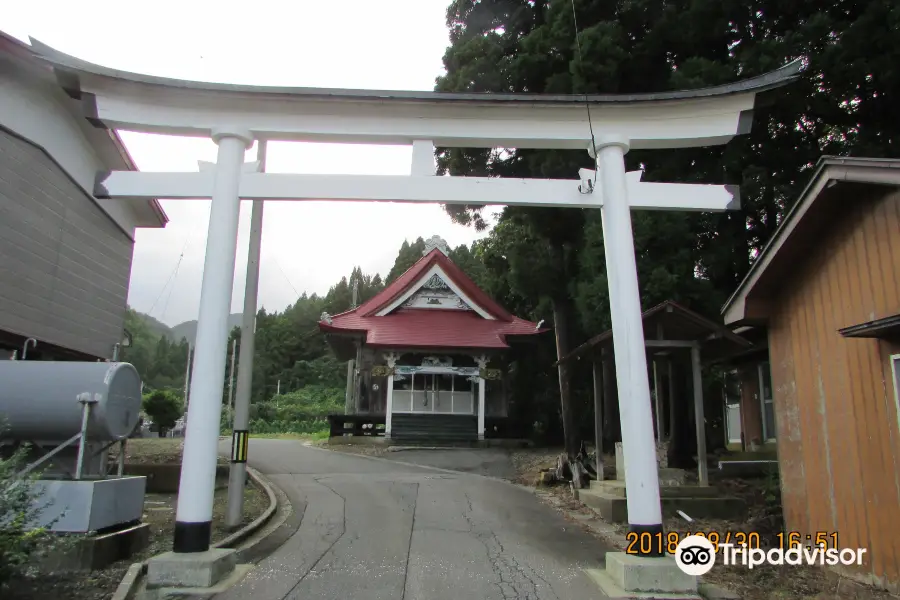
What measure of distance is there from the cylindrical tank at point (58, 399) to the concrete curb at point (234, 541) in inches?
67.5

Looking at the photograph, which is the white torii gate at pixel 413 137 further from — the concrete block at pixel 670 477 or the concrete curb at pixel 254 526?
the concrete block at pixel 670 477

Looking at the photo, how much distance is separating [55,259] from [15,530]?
585 centimetres

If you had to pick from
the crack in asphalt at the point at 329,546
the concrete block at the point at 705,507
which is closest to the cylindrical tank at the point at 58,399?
the crack in asphalt at the point at 329,546

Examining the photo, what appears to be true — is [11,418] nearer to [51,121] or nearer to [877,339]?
[51,121]

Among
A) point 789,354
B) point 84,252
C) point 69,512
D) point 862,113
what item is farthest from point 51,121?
point 862,113

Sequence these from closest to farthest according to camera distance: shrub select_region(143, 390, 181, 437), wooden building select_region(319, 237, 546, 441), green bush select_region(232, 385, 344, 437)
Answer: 1. wooden building select_region(319, 237, 546, 441)
2. shrub select_region(143, 390, 181, 437)
3. green bush select_region(232, 385, 344, 437)

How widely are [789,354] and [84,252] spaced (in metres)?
11.0

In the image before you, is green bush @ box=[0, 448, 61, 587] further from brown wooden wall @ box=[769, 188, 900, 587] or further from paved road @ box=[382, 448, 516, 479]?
paved road @ box=[382, 448, 516, 479]

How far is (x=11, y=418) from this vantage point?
6648mm

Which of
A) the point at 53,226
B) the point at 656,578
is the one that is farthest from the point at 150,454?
the point at 656,578

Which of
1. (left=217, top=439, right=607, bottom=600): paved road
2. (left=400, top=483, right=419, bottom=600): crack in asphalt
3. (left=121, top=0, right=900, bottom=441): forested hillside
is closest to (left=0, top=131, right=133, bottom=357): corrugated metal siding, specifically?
(left=217, top=439, right=607, bottom=600): paved road

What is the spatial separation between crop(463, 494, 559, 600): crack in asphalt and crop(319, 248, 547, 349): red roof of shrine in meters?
14.2

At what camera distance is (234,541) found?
288 inches

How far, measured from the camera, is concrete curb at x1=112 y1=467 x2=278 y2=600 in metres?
5.25
